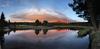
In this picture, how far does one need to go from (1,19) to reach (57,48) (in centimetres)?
6810

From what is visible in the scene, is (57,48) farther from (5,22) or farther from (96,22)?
(5,22)

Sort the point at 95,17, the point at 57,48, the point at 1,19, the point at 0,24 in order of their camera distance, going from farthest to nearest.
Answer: the point at 1,19
the point at 0,24
the point at 57,48
the point at 95,17

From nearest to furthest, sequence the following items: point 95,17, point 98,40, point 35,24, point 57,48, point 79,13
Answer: point 98,40, point 95,17, point 57,48, point 79,13, point 35,24

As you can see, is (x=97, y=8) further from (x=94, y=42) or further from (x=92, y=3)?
(x=94, y=42)

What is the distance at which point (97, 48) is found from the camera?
14.9 m

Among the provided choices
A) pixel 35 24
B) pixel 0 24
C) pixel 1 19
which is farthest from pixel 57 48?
pixel 35 24

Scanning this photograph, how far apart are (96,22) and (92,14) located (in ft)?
1.74

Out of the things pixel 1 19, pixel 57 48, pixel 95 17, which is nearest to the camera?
pixel 95 17

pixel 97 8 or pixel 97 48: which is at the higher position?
pixel 97 8

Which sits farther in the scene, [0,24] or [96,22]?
[0,24]

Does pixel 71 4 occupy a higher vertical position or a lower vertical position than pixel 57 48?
higher

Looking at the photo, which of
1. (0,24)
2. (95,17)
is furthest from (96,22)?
(0,24)

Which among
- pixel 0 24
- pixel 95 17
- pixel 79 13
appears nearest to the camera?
pixel 95 17

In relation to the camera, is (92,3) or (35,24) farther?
(35,24)
